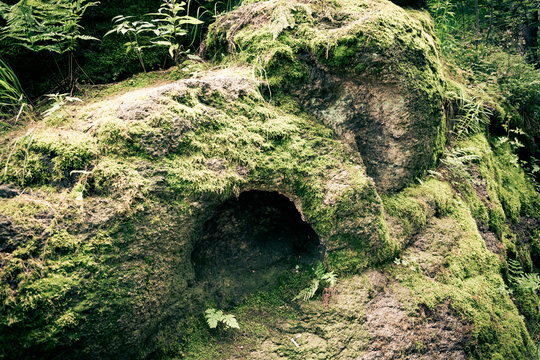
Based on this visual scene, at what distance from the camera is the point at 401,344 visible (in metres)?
3.00

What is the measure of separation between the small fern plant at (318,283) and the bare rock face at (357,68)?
1394mm

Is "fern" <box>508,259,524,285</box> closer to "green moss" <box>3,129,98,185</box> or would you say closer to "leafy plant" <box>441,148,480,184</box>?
"leafy plant" <box>441,148,480,184</box>

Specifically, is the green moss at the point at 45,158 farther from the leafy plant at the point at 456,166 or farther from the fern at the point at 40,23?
the leafy plant at the point at 456,166

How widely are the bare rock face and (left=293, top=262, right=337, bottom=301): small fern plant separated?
1394mm

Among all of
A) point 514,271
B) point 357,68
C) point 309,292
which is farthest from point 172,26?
point 514,271

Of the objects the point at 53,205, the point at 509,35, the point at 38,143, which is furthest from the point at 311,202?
the point at 509,35

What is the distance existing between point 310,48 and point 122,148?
2.39m

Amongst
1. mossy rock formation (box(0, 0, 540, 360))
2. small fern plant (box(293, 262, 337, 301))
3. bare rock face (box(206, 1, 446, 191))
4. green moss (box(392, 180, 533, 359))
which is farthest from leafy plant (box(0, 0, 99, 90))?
green moss (box(392, 180, 533, 359))

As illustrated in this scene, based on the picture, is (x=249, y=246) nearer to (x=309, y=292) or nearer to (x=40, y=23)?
(x=309, y=292)

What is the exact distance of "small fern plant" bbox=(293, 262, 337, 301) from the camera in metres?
3.27

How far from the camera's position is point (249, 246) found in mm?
3600

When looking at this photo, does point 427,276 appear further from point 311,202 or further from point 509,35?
point 509,35

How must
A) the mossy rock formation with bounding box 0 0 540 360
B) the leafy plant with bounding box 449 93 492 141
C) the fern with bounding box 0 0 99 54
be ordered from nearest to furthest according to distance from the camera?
the mossy rock formation with bounding box 0 0 540 360
the fern with bounding box 0 0 99 54
the leafy plant with bounding box 449 93 492 141

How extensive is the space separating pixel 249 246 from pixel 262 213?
1.36 ft
